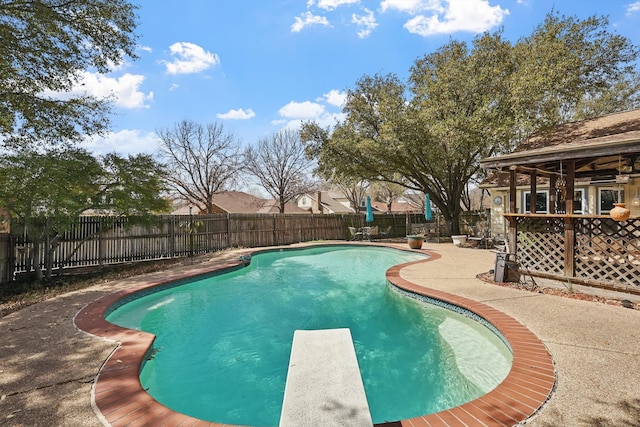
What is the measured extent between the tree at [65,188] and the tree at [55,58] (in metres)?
0.78

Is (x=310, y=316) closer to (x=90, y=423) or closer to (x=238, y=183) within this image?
(x=90, y=423)

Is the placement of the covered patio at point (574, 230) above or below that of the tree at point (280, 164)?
below

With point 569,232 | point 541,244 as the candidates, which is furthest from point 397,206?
point 569,232

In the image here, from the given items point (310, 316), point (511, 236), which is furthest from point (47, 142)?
point (511, 236)

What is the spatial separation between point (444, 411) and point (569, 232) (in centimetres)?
542

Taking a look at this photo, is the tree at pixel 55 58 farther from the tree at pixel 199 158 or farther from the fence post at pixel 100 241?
the tree at pixel 199 158

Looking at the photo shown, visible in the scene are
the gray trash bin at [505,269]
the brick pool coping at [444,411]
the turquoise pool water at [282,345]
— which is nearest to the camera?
the brick pool coping at [444,411]

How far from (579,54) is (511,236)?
11998 millimetres

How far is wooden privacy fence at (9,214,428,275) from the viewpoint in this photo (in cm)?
913

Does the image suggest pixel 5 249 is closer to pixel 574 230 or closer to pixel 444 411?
pixel 444 411

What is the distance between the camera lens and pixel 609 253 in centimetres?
562

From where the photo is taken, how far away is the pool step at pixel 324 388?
1932 millimetres

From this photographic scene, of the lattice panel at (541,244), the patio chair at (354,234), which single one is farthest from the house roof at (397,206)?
the lattice panel at (541,244)

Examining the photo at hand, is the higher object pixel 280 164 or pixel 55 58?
pixel 280 164
